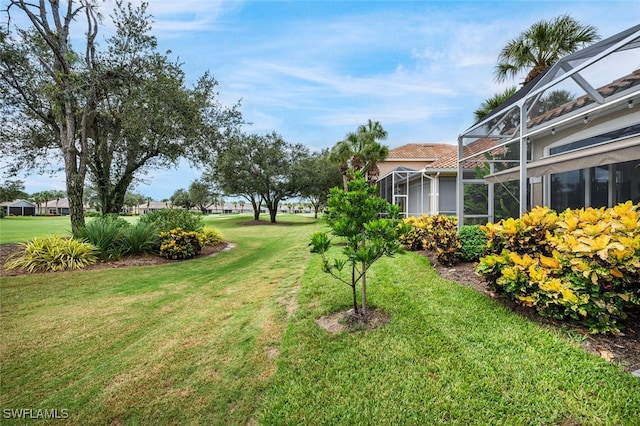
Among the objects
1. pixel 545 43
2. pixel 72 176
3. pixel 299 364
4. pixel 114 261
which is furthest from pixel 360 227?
pixel 545 43

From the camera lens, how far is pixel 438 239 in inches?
247

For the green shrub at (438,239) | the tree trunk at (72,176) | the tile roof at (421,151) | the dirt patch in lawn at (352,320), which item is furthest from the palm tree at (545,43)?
the tree trunk at (72,176)

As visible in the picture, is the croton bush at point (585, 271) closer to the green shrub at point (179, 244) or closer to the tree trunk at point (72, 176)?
the green shrub at point (179, 244)

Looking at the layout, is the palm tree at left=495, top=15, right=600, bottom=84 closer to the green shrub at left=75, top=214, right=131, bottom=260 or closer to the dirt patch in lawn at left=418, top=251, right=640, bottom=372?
the dirt patch in lawn at left=418, top=251, right=640, bottom=372

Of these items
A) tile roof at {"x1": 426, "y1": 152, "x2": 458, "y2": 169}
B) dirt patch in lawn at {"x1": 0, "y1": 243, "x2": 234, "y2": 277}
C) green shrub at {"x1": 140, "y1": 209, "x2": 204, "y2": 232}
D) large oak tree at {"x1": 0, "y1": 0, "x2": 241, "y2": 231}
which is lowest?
dirt patch in lawn at {"x1": 0, "y1": 243, "x2": 234, "y2": 277}

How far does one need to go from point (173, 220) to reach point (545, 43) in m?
15.7

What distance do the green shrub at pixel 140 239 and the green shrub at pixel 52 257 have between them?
0.93 metres

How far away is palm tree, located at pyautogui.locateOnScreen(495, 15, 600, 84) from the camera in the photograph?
10.3 m

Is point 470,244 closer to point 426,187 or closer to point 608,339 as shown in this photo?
point 608,339

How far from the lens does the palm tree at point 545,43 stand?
33.8ft

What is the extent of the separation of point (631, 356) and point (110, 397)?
182 inches

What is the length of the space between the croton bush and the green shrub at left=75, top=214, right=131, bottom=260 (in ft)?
30.0

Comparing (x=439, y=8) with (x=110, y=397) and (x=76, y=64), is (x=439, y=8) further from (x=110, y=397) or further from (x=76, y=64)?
(x=76, y=64)

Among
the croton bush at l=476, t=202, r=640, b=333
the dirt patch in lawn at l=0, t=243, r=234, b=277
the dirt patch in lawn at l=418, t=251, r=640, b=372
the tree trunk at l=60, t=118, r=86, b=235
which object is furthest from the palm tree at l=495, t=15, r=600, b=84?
the tree trunk at l=60, t=118, r=86, b=235
